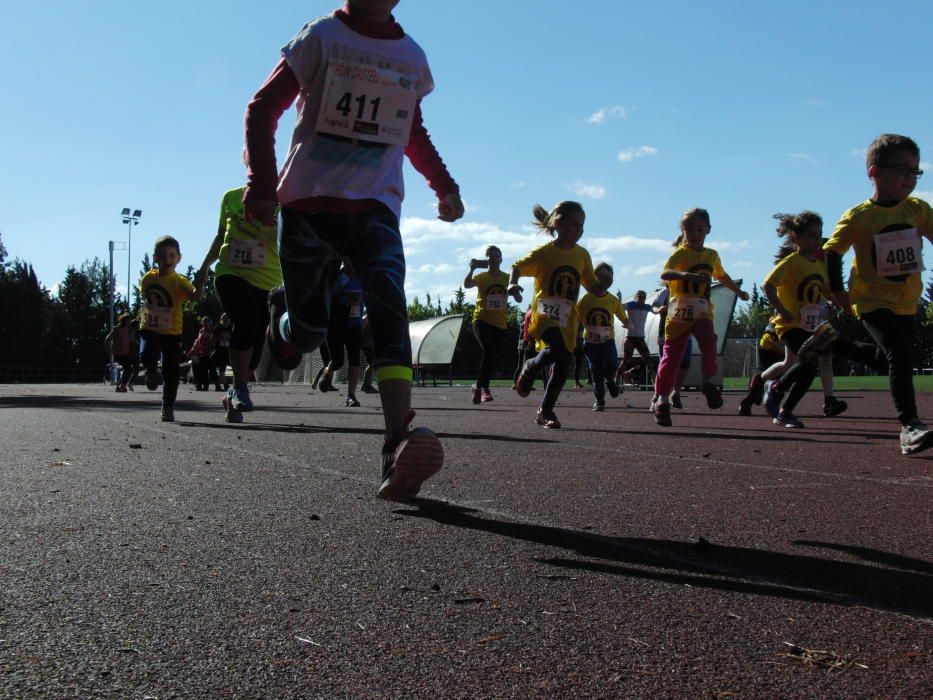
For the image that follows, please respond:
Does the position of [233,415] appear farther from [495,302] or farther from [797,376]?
[495,302]

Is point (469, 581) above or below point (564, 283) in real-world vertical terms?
below

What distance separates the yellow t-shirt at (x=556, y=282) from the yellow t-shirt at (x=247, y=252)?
2442mm

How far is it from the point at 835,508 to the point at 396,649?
2422 mm

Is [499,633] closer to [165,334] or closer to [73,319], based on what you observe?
[165,334]

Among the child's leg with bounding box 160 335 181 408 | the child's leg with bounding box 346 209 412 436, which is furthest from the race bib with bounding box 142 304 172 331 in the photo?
the child's leg with bounding box 346 209 412 436

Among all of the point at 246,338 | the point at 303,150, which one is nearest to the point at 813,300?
the point at 246,338

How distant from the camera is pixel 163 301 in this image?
10.2 meters

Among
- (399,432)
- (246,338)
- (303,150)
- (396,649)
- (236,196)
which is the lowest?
(396,649)

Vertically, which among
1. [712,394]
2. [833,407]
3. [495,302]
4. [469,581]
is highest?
[495,302]

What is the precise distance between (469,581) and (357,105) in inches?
90.8

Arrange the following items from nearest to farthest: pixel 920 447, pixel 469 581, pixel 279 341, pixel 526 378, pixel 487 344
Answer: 1. pixel 469 581
2. pixel 279 341
3. pixel 920 447
4. pixel 526 378
5. pixel 487 344

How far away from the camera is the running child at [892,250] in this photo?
6.40 m

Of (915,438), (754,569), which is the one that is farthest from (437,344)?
(754,569)

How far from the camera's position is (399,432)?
3854 millimetres
